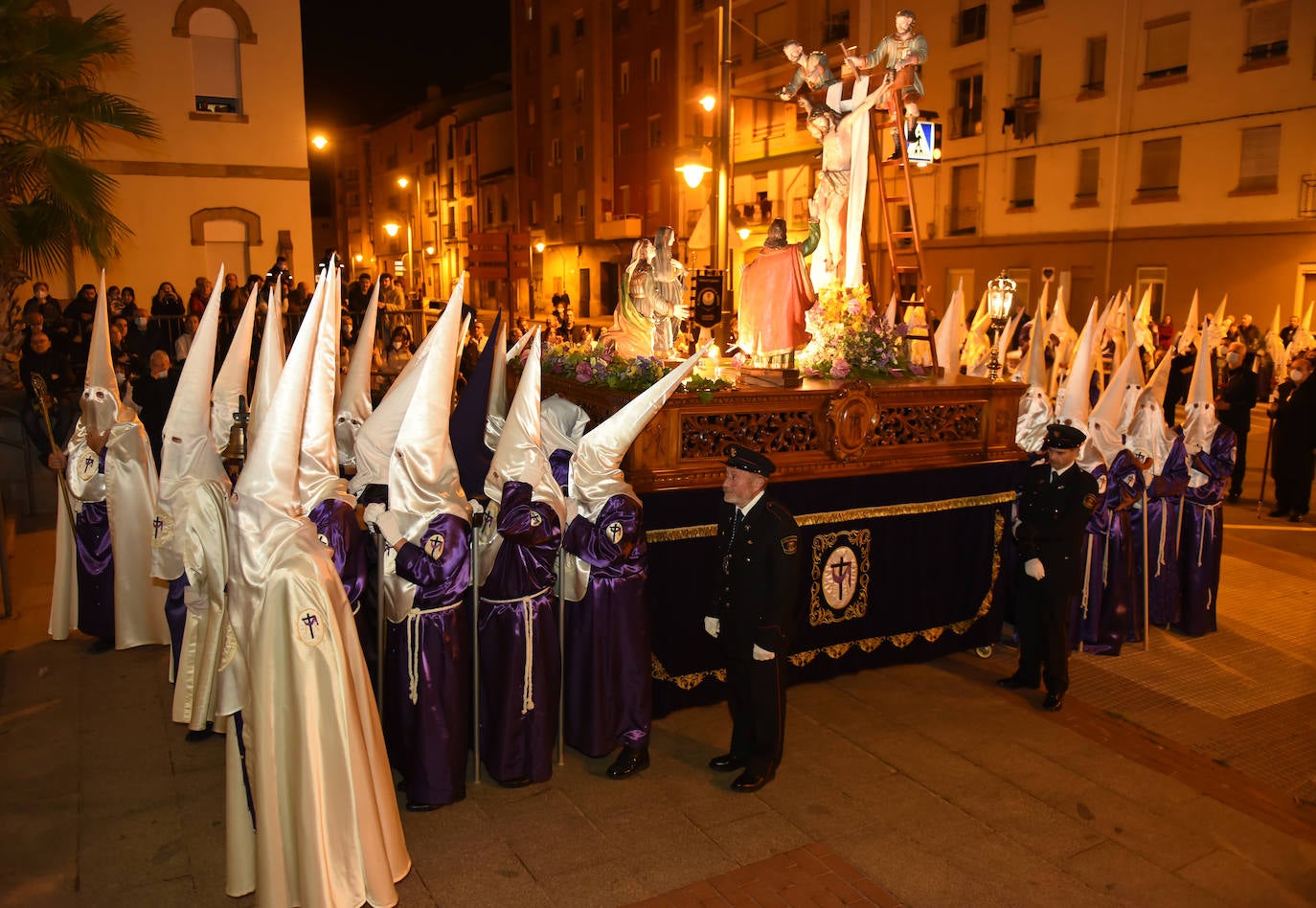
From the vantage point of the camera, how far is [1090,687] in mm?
7312

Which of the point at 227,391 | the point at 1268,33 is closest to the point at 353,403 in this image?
the point at 227,391

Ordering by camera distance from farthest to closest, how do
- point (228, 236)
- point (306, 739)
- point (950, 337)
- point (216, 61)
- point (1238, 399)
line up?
1. point (228, 236)
2. point (216, 61)
3. point (1238, 399)
4. point (950, 337)
5. point (306, 739)

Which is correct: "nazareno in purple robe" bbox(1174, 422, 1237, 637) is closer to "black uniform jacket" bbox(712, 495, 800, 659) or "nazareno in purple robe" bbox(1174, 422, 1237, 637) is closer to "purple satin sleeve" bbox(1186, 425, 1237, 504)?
"purple satin sleeve" bbox(1186, 425, 1237, 504)

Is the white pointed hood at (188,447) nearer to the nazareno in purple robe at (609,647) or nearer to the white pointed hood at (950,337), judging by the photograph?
the nazareno in purple robe at (609,647)

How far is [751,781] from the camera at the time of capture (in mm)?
5652

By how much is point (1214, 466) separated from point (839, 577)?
3.81 metres

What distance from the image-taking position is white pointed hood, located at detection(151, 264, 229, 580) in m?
6.18

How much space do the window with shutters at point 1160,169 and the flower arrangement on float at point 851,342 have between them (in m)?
19.0

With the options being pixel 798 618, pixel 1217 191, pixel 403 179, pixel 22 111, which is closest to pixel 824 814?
pixel 798 618

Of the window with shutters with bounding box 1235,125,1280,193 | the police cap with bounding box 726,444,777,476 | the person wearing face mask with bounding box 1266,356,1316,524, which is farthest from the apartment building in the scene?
the window with shutters with bounding box 1235,125,1280,193

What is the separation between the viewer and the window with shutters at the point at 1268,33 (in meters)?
20.8

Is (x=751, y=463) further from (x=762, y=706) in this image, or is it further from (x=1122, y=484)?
(x=1122, y=484)

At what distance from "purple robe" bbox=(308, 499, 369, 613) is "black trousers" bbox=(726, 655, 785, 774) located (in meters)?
2.21

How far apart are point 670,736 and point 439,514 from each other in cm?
241
